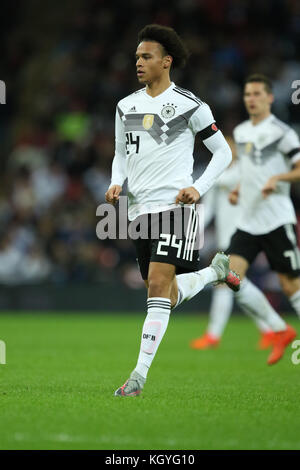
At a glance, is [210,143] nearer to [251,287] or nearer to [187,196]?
[187,196]

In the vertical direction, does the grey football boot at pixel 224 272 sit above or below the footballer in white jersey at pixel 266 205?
below

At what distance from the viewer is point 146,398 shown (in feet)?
19.5

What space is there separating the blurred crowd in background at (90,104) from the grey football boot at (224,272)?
8788 mm

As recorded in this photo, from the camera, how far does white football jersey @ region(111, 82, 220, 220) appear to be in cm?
628

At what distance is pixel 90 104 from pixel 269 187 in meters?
11.7

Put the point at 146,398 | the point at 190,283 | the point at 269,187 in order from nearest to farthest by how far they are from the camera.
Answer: the point at 146,398, the point at 190,283, the point at 269,187

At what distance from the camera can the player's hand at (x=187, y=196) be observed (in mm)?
5996

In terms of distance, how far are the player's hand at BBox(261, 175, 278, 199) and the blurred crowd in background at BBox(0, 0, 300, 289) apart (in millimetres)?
7617

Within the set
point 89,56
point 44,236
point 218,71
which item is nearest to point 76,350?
point 44,236

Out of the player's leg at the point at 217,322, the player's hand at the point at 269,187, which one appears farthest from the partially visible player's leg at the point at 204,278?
the player's leg at the point at 217,322

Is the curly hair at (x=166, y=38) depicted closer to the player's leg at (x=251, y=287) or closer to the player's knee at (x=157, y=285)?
the player's knee at (x=157, y=285)

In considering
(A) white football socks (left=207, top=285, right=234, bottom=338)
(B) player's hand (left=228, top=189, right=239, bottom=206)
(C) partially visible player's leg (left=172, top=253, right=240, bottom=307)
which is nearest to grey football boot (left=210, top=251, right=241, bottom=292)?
(C) partially visible player's leg (left=172, top=253, right=240, bottom=307)

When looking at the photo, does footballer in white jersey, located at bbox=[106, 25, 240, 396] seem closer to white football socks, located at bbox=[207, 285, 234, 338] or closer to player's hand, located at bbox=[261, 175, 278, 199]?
player's hand, located at bbox=[261, 175, 278, 199]

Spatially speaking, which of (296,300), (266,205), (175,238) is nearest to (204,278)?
(175,238)
